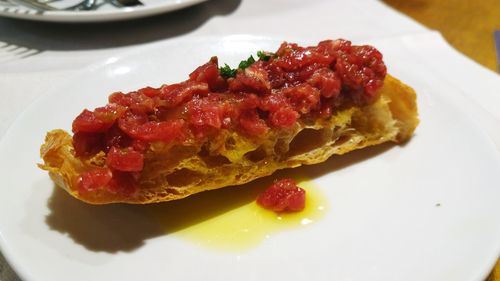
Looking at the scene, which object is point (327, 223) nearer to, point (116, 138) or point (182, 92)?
point (182, 92)

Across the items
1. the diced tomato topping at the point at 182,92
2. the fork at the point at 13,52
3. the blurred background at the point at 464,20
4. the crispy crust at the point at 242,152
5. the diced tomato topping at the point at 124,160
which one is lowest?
the blurred background at the point at 464,20

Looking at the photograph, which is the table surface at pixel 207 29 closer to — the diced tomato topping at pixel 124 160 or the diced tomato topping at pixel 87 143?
the diced tomato topping at pixel 87 143

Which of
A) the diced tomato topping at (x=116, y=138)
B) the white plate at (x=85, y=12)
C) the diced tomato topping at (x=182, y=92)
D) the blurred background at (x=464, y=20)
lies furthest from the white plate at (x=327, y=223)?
the blurred background at (x=464, y=20)

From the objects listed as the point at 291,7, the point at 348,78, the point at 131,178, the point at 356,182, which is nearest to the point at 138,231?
the point at 131,178

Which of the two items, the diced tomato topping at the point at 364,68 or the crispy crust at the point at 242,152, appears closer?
the crispy crust at the point at 242,152

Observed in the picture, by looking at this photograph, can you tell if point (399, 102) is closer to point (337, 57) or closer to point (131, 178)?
point (337, 57)

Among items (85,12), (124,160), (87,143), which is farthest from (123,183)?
(85,12)
